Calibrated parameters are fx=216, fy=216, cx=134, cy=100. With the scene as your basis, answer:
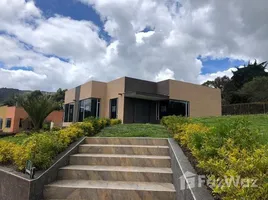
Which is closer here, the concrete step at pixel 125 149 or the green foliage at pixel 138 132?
the concrete step at pixel 125 149

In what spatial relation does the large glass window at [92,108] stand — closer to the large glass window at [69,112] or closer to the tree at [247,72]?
the large glass window at [69,112]

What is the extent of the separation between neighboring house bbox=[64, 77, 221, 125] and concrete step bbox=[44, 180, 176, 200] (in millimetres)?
11993

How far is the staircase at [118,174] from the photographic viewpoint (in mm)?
3814

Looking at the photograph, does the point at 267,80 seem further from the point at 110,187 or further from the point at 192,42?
the point at 110,187

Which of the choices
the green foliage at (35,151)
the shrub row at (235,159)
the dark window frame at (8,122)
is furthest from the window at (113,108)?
the dark window frame at (8,122)

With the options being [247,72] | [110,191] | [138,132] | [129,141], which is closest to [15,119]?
[138,132]

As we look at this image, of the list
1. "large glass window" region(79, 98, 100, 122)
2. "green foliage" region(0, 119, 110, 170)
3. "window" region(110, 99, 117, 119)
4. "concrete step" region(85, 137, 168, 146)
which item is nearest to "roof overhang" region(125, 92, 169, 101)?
"window" region(110, 99, 117, 119)

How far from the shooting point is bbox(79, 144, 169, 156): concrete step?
208 inches

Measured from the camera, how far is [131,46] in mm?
15695

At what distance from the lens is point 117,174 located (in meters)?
4.35

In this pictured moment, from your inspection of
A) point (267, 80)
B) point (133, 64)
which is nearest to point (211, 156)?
point (133, 64)

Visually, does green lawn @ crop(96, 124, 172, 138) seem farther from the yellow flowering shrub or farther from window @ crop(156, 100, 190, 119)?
window @ crop(156, 100, 190, 119)

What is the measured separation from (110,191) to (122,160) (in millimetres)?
1097

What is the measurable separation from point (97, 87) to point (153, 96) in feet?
16.8
